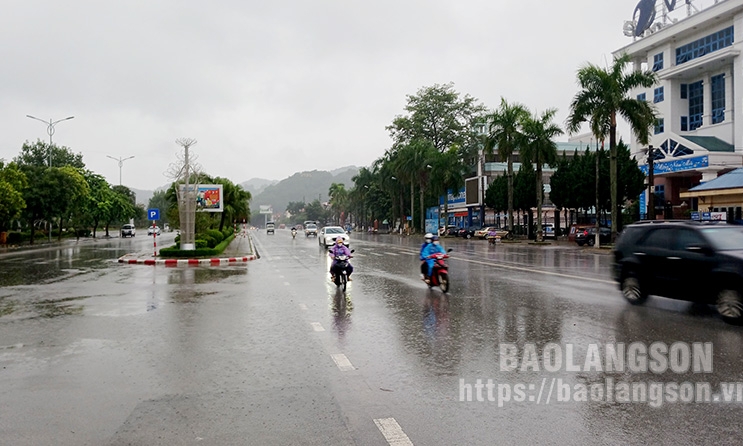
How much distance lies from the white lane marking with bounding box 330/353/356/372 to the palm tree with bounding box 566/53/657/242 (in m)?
31.2

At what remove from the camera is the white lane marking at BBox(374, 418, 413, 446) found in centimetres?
443

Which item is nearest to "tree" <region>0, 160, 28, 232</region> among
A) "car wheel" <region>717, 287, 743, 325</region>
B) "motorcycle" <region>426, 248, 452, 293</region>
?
"motorcycle" <region>426, 248, 452, 293</region>

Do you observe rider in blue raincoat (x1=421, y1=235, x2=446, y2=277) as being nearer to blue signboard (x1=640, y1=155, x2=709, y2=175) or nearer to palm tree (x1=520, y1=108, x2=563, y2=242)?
palm tree (x1=520, y1=108, x2=563, y2=242)

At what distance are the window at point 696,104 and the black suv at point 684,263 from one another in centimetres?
5589

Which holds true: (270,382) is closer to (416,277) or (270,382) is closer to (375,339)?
(375,339)

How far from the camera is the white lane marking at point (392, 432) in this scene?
14.5 ft

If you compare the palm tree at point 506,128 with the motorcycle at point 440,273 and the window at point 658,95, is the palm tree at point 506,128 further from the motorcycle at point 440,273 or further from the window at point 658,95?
the motorcycle at point 440,273

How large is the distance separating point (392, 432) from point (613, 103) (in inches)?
1329

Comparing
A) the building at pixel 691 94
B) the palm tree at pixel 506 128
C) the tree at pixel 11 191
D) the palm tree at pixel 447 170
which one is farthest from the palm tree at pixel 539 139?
the tree at pixel 11 191

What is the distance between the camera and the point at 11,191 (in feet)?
136

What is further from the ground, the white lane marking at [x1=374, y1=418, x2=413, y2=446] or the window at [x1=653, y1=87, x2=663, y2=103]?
the window at [x1=653, y1=87, x2=663, y2=103]

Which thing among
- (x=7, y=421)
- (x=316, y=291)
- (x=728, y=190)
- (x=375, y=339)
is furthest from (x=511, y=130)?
(x=7, y=421)

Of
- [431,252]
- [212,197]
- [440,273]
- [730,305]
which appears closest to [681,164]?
[212,197]

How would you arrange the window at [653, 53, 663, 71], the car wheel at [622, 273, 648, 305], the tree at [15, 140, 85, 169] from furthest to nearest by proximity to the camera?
the tree at [15, 140, 85, 169] < the window at [653, 53, 663, 71] < the car wheel at [622, 273, 648, 305]
